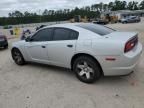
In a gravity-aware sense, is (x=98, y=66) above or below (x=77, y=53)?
below

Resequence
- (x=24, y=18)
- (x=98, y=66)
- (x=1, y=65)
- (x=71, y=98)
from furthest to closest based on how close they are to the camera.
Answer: (x=24, y=18), (x=1, y=65), (x=98, y=66), (x=71, y=98)

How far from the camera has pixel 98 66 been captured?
171 inches

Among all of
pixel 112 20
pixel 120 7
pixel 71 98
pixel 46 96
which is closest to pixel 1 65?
pixel 46 96

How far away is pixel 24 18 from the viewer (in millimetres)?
89250

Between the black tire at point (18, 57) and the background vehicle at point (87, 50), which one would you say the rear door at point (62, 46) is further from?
the black tire at point (18, 57)

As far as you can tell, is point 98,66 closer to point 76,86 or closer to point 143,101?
point 76,86

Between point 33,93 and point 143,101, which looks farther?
point 33,93

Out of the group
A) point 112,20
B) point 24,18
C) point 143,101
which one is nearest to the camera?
point 143,101

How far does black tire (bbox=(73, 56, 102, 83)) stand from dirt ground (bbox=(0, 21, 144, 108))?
15 cm

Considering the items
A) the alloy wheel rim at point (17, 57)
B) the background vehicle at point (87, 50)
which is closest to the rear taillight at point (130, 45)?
the background vehicle at point (87, 50)

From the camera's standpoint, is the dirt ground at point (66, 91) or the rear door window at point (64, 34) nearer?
the dirt ground at point (66, 91)

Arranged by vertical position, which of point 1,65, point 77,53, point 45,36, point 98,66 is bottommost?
point 1,65

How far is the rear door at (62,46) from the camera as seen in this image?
471 cm

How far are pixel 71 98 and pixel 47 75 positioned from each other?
5.50ft
